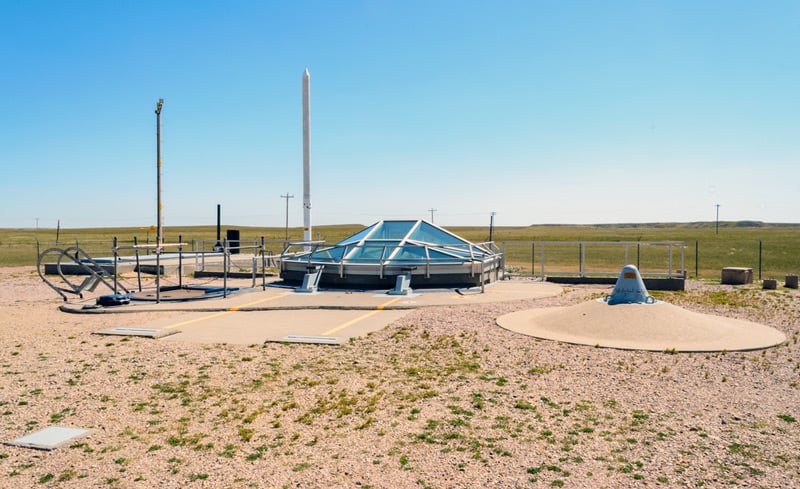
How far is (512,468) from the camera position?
466 centimetres

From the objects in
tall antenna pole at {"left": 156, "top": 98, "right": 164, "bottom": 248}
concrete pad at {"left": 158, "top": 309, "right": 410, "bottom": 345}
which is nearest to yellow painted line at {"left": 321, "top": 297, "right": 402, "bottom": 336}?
concrete pad at {"left": 158, "top": 309, "right": 410, "bottom": 345}

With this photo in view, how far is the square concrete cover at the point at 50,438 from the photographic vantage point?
5129 mm

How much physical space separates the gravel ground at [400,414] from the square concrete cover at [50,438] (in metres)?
0.09

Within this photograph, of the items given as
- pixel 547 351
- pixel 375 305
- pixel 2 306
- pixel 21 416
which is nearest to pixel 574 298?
pixel 375 305

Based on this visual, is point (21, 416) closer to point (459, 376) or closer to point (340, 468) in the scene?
point (340, 468)

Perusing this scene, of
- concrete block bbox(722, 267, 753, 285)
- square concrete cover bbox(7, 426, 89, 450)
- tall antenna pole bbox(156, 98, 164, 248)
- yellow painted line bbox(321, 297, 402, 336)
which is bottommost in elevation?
square concrete cover bbox(7, 426, 89, 450)

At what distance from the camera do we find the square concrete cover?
5.13 m

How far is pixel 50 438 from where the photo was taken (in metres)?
5.30

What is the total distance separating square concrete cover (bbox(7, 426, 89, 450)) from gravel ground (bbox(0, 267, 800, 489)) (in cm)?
9

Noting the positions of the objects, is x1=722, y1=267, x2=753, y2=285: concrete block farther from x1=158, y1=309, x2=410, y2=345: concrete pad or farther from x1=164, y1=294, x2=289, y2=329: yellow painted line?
x1=164, y1=294, x2=289, y2=329: yellow painted line

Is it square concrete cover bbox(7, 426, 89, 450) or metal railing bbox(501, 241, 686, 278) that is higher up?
metal railing bbox(501, 241, 686, 278)

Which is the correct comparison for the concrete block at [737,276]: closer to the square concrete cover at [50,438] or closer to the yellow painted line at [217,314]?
the yellow painted line at [217,314]

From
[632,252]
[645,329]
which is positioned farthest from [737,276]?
[632,252]

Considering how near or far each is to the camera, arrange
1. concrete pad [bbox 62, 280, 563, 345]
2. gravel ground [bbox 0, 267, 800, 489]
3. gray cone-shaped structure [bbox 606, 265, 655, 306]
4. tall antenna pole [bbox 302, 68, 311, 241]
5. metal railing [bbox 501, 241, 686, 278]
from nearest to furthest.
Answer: gravel ground [bbox 0, 267, 800, 489]
concrete pad [bbox 62, 280, 563, 345]
gray cone-shaped structure [bbox 606, 265, 655, 306]
metal railing [bbox 501, 241, 686, 278]
tall antenna pole [bbox 302, 68, 311, 241]
